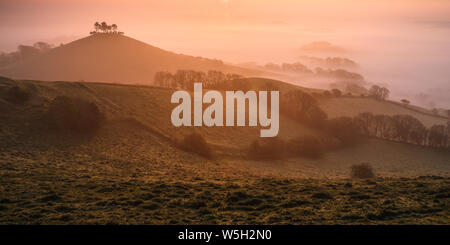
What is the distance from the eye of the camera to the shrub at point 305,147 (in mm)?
64312

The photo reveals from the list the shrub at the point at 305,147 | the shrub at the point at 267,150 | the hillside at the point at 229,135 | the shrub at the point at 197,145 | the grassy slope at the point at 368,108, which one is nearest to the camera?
the shrub at the point at 197,145

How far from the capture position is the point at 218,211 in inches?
800

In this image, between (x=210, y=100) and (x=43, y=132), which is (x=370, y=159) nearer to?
(x=210, y=100)

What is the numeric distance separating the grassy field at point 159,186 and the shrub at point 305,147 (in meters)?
5.69

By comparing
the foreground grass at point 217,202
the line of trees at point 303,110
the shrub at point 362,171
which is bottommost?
the shrub at point 362,171

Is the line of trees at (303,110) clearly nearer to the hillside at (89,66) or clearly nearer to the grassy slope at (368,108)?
the grassy slope at (368,108)

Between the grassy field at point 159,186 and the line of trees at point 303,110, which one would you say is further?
the line of trees at point 303,110

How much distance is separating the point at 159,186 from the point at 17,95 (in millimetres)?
43232

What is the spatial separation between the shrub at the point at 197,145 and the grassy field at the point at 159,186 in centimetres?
206

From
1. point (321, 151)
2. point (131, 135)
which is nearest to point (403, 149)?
point (321, 151)

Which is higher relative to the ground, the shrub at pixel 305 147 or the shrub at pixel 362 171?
the shrub at pixel 305 147

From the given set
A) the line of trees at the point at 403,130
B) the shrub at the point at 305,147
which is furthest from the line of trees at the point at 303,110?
the shrub at the point at 305,147

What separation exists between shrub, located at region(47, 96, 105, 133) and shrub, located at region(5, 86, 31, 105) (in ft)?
18.8

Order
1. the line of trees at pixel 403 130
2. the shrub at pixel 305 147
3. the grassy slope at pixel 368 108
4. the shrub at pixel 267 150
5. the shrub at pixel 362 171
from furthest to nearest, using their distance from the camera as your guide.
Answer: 1. the grassy slope at pixel 368 108
2. the line of trees at pixel 403 130
3. the shrub at pixel 305 147
4. the shrub at pixel 267 150
5. the shrub at pixel 362 171
